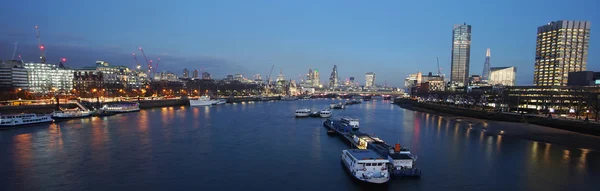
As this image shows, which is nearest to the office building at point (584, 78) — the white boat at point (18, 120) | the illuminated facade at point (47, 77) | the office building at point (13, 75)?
the white boat at point (18, 120)

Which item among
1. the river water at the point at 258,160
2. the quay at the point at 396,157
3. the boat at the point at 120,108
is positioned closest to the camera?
the river water at the point at 258,160

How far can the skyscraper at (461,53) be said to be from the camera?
6309 inches

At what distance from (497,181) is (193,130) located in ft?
71.2

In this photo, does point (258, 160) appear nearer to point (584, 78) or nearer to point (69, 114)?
point (69, 114)

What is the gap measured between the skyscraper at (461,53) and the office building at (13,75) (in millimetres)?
158670

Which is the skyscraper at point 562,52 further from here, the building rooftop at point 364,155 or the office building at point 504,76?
the building rooftop at point 364,155

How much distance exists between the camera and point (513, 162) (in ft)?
57.0

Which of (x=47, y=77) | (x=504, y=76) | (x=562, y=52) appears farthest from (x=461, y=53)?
(x=47, y=77)

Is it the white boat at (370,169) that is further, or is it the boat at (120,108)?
the boat at (120,108)

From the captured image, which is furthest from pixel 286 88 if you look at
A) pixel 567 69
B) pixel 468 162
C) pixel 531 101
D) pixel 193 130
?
pixel 468 162

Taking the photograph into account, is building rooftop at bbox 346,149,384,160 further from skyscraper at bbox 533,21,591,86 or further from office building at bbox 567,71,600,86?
skyscraper at bbox 533,21,591,86

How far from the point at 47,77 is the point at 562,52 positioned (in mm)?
131864

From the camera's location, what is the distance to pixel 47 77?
79.1 m

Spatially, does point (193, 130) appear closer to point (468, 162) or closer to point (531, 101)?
point (468, 162)
